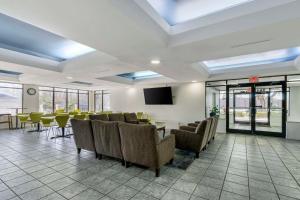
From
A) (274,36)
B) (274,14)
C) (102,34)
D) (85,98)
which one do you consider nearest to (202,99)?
(274,36)

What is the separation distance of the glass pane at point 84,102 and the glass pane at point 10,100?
376 centimetres

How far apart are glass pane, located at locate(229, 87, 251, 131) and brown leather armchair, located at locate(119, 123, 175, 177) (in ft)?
16.8

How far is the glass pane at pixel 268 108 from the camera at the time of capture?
6272 millimetres

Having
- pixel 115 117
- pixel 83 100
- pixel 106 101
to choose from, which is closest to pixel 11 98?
pixel 83 100

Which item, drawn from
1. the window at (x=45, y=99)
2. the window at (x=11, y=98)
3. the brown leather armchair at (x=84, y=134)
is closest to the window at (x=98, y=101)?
the window at (x=45, y=99)

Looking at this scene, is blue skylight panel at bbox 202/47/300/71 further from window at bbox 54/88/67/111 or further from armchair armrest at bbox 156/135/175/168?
window at bbox 54/88/67/111

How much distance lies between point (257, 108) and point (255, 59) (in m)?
2.38

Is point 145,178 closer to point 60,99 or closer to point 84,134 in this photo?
point 84,134

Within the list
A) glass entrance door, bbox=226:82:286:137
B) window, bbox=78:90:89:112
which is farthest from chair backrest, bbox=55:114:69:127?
glass entrance door, bbox=226:82:286:137

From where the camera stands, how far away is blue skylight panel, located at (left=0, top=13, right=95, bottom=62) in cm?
314

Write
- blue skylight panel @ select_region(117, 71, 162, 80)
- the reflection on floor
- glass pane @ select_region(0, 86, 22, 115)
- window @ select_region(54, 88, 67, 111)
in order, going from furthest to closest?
window @ select_region(54, 88, 67, 111) → glass pane @ select_region(0, 86, 22, 115) → blue skylight panel @ select_region(117, 71, 162, 80) → the reflection on floor

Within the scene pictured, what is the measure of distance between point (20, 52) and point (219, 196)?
568 cm

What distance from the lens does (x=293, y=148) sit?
472cm

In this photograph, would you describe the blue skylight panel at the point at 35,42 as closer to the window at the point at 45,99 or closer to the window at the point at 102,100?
the window at the point at 45,99
